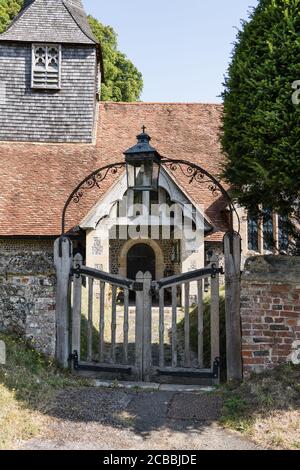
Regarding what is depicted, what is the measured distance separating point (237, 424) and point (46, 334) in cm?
309

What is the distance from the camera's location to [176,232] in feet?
44.6

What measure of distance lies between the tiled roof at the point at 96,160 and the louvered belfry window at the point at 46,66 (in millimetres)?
2027

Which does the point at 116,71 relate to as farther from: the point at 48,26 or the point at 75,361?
the point at 75,361

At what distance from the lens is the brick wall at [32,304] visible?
Answer: 271 inches

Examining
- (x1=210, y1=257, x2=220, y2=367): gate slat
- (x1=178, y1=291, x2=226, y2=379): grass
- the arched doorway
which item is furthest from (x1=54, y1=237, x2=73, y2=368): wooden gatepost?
the arched doorway

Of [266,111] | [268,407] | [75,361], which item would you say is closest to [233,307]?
[268,407]

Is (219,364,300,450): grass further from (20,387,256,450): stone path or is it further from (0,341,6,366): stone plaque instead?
(0,341,6,366): stone plaque

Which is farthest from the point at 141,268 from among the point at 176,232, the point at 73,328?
the point at 73,328

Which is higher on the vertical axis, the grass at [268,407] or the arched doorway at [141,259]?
the arched doorway at [141,259]

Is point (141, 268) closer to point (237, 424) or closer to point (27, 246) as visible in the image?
point (27, 246)

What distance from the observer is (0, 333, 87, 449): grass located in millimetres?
4617

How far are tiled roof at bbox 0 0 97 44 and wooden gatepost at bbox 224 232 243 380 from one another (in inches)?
470

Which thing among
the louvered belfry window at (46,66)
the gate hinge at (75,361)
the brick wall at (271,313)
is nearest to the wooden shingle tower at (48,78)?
the louvered belfry window at (46,66)

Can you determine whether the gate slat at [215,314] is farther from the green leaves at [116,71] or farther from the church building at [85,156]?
the green leaves at [116,71]
